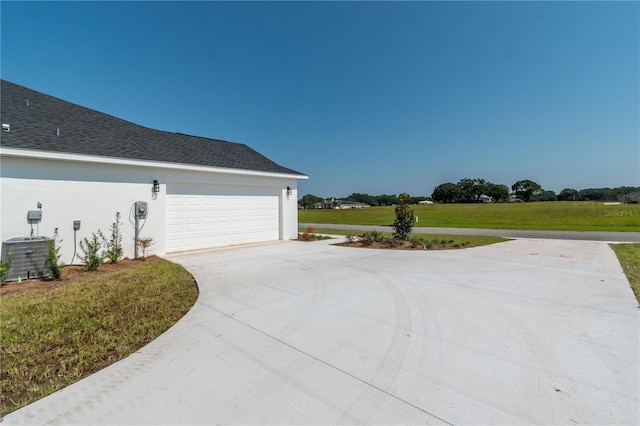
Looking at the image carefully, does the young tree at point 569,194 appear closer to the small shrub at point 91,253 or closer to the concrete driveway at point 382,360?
the concrete driveway at point 382,360

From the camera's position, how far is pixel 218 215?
9.87 metres

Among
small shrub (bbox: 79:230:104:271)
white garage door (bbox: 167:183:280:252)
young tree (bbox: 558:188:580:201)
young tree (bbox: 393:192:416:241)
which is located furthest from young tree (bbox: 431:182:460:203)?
small shrub (bbox: 79:230:104:271)

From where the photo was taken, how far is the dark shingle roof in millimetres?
6605

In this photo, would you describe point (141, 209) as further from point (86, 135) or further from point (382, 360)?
point (382, 360)

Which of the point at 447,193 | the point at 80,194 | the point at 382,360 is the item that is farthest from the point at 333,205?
the point at 382,360

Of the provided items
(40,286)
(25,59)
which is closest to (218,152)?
(25,59)

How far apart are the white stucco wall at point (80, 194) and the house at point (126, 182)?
2cm

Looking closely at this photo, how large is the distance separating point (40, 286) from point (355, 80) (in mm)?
14857

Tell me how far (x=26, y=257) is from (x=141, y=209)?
8.87ft

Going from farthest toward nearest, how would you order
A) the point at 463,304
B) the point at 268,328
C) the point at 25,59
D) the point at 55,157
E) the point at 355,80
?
the point at 355,80 → the point at 25,59 → the point at 55,157 → the point at 463,304 → the point at 268,328

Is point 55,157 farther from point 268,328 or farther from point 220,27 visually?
point 220,27

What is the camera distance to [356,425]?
1.71m

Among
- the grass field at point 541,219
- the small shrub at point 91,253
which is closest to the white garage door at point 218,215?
the small shrub at point 91,253

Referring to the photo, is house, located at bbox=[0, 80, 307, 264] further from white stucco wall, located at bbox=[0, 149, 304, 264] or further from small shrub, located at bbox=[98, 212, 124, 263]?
small shrub, located at bbox=[98, 212, 124, 263]
